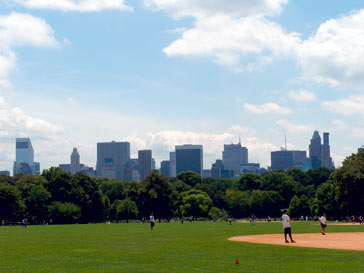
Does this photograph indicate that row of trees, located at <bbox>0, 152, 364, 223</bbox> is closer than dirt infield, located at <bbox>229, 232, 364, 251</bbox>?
No

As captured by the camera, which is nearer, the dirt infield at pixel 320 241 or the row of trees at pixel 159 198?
the dirt infield at pixel 320 241

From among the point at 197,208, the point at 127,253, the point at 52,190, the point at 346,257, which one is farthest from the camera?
the point at 197,208

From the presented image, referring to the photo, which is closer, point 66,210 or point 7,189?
point 7,189

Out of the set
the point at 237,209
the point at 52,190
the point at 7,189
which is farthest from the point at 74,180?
the point at 237,209

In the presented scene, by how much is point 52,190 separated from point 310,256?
10406 centimetres

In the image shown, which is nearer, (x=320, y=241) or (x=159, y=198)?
(x=320, y=241)

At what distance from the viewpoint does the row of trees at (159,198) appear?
8406 cm

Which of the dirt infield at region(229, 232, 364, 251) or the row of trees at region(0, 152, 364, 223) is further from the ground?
the row of trees at region(0, 152, 364, 223)

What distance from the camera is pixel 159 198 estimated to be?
132000mm

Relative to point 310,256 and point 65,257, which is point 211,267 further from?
point 65,257

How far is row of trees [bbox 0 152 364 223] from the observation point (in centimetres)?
8406

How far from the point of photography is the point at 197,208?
139m

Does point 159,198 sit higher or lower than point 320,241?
higher

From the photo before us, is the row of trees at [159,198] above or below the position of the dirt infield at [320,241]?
above
